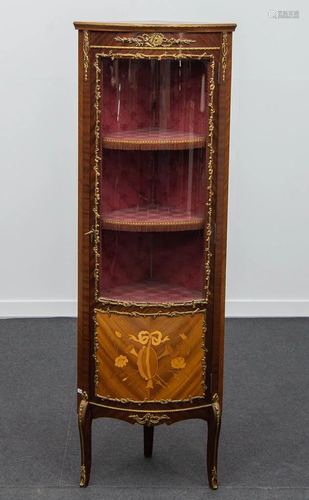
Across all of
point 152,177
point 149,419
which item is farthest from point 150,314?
point 152,177

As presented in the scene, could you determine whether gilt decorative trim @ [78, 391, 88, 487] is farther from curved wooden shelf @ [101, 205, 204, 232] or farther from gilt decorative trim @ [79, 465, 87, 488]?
curved wooden shelf @ [101, 205, 204, 232]

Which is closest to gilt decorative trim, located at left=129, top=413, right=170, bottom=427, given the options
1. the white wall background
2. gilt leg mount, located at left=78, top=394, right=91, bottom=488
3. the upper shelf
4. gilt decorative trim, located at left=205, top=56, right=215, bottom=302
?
gilt leg mount, located at left=78, top=394, right=91, bottom=488

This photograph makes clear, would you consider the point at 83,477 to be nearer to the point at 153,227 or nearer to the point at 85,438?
the point at 85,438

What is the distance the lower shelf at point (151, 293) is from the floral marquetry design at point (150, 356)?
7 centimetres

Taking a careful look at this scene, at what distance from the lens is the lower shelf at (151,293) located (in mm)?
3789

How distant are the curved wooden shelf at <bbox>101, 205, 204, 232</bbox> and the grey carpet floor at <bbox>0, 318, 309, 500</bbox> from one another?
117 cm

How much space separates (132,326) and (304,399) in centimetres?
163

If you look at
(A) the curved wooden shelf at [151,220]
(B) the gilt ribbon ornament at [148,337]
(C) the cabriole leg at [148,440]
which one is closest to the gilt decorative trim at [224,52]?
(A) the curved wooden shelf at [151,220]

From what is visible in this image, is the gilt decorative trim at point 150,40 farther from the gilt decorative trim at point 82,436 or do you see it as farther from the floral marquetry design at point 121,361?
the gilt decorative trim at point 82,436

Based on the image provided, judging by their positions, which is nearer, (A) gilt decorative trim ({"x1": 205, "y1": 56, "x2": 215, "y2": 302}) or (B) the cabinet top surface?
(B) the cabinet top surface

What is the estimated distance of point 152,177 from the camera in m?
3.90

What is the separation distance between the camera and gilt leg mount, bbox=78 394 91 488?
12.7ft

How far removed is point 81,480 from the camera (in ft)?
13.0

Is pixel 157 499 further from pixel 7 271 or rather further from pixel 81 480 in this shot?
pixel 7 271
